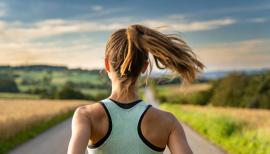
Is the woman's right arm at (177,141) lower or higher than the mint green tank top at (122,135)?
lower

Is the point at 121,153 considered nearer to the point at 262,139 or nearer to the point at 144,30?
the point at 144,30

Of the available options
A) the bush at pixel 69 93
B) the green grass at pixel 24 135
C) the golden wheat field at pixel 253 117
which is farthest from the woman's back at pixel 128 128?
the bush at pixel 69 93

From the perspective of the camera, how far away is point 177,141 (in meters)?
2.79

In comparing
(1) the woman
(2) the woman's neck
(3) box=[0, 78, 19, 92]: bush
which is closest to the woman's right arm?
(1) the woman

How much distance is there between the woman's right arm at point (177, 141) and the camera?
278 centimetres

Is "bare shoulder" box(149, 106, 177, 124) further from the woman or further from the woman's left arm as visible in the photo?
the woman's left arm

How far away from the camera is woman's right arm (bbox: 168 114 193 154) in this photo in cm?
278

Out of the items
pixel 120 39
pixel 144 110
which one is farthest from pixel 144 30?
pixel 144 110

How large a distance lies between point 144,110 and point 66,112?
149 ft

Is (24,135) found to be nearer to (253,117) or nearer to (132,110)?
(253,117)

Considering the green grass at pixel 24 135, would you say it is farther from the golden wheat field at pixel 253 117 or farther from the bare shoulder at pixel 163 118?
the bare shoulder at pixel 163 118

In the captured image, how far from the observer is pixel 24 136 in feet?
78.7

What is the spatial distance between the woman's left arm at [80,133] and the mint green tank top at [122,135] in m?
0.09

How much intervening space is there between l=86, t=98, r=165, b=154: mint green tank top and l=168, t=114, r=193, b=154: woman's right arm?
8 cm
